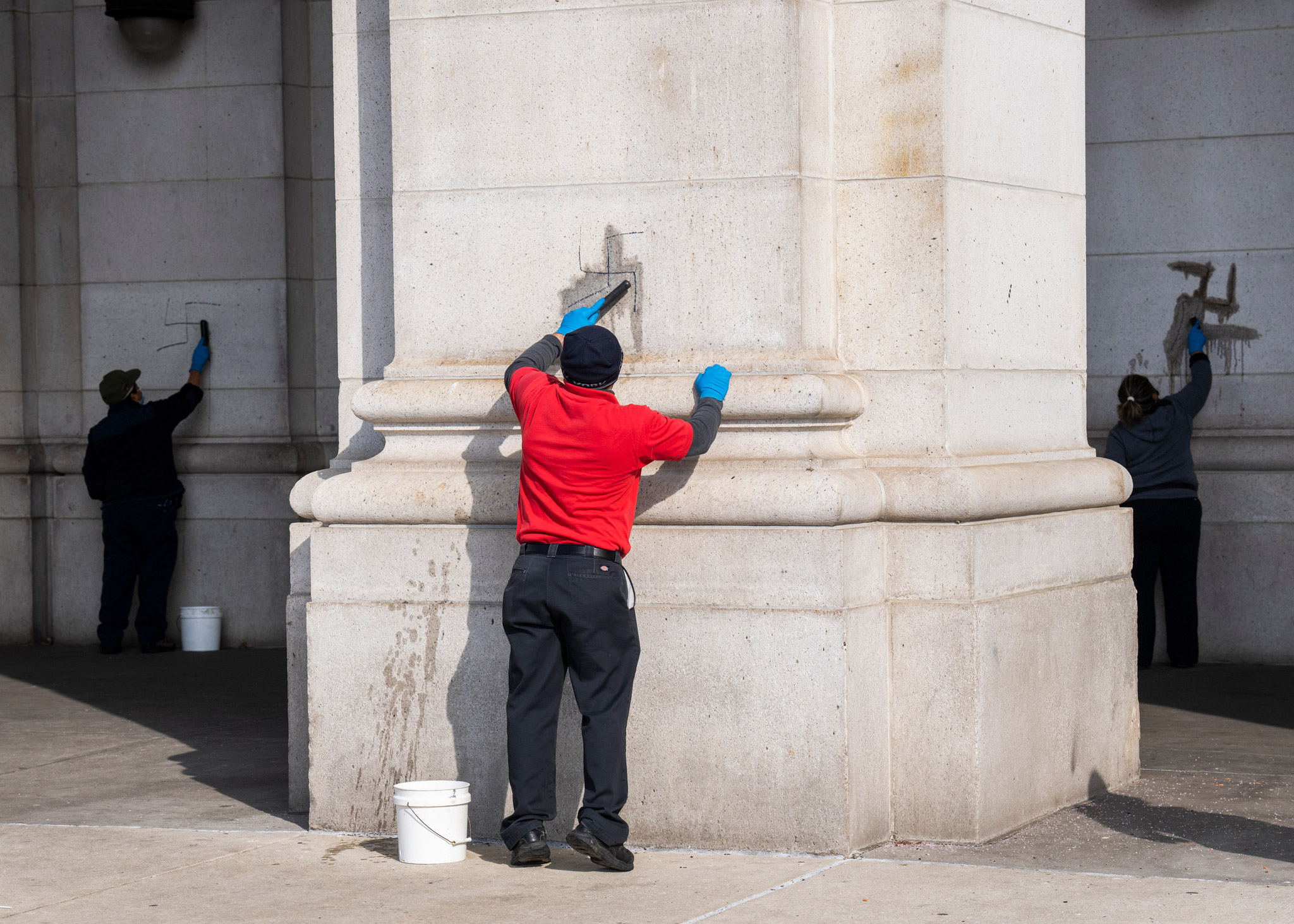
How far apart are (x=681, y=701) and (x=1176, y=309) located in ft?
20.7

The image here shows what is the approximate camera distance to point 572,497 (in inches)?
259

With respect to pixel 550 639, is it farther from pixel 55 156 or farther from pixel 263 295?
pixel 55 156

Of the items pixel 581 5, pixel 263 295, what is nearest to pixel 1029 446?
pixel 581 5

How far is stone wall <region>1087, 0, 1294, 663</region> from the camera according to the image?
11.9 metres

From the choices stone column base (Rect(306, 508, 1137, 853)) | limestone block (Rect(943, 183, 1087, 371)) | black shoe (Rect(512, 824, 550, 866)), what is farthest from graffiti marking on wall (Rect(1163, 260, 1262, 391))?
black shoe (Rect(512, 824, 550, 866))

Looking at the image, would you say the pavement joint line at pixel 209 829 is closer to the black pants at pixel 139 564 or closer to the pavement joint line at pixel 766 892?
the pavement joint line at pixel 766 892

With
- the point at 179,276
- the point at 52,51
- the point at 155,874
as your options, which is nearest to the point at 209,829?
the point at 155,874

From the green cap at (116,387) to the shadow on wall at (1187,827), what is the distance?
7827 millimetres

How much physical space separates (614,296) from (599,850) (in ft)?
6.79

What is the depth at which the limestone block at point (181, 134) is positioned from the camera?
13578mm

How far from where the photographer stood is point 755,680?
6852 millimetres

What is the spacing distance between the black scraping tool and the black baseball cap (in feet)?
1.71

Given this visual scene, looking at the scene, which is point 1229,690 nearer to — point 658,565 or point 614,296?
point 658,565

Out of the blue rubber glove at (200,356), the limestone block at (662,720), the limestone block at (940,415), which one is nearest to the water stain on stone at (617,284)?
the limestone block at (940,415)
